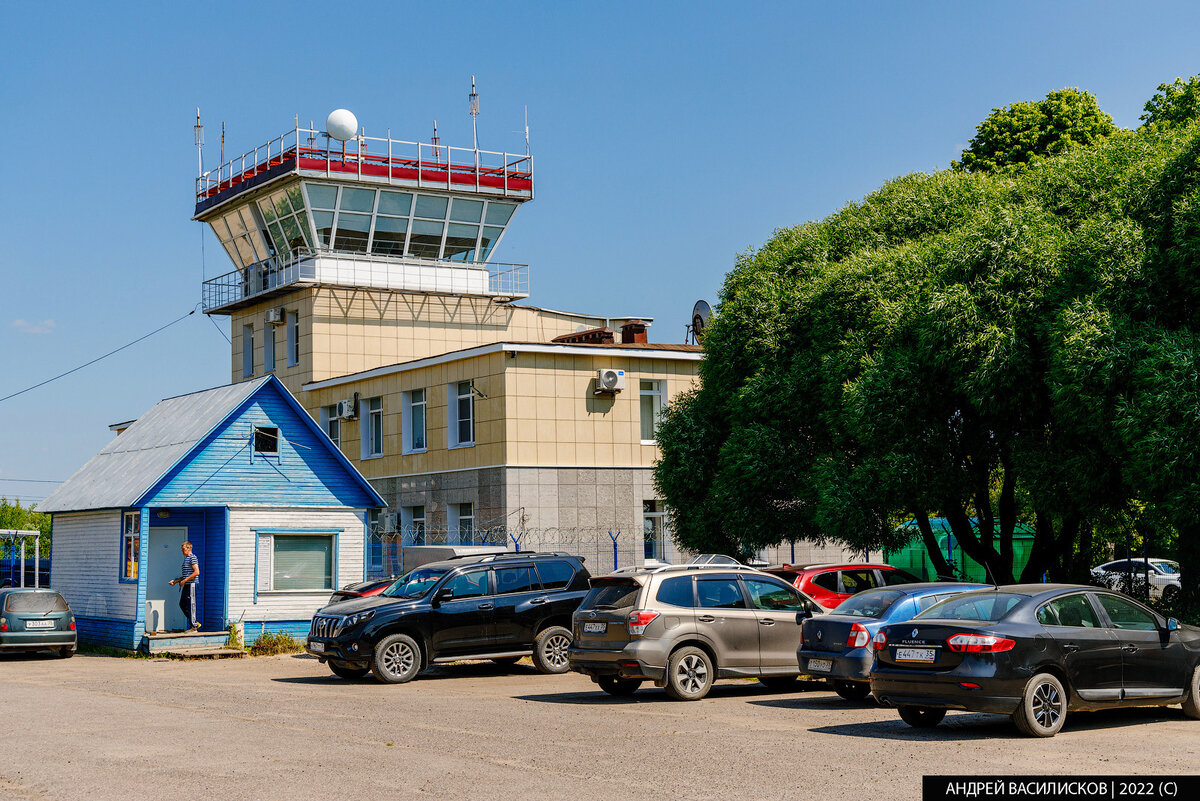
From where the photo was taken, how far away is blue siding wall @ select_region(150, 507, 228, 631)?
27.5m

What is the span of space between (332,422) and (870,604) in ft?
106

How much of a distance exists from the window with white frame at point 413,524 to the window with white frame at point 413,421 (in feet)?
6.26

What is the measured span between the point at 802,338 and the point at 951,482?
490 centimetres

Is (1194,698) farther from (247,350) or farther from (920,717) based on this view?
(247,350)

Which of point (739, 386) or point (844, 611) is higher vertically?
point (739, 386)

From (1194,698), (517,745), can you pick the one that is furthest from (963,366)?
(517,745)

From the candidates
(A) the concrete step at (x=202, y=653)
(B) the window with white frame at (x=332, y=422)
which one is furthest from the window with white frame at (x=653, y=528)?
(A) the concrete step at (x=202, y=653)

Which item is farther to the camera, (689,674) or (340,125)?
(340,125)

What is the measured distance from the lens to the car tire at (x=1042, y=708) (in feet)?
39.6

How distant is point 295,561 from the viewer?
28062 mm

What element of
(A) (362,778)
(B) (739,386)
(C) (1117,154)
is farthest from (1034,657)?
(B) (739,386)

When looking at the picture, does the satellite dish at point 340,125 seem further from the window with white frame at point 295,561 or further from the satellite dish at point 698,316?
the window with white frame at point 295,561

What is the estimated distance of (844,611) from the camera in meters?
16.2

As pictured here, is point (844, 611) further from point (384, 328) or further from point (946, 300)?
point (384, 328)
